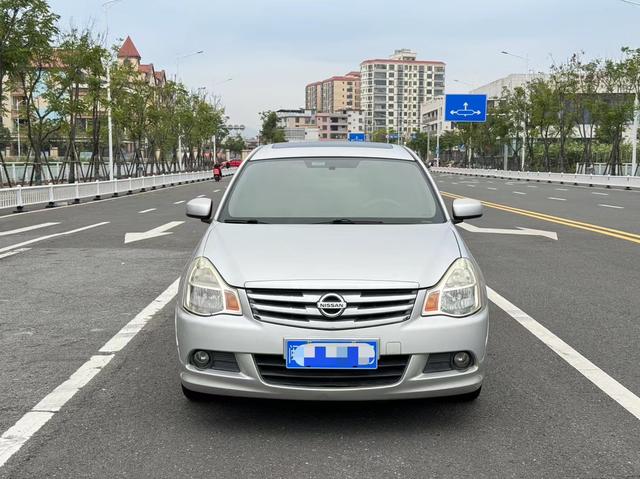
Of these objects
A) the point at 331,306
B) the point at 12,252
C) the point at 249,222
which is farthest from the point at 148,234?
the point at 331,306

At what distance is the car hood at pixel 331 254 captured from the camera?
3.66m

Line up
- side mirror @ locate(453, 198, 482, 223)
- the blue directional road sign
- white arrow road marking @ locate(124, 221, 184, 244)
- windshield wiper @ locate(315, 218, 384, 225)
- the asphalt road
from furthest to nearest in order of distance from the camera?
the blue directional road sign → white arrow road marking @ locate(124, 221, 184, 244) → side mirror @ locate(453, 198, 482, 223) → windshield wiper @ locate(315, 218, 384, 225) → the asphalt road

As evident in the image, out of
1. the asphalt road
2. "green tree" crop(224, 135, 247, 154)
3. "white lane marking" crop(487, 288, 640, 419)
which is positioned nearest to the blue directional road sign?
the asphalt road

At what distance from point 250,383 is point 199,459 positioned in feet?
1.44

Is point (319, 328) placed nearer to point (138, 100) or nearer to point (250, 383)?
point (250, 383)

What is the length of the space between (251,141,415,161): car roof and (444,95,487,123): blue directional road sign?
59.6 m

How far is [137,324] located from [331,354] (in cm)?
319

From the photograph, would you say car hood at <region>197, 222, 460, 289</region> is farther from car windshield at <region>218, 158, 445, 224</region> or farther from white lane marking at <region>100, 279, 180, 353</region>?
white lane marking at <region>100, 279, 180, 353</region>

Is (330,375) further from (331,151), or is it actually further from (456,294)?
(331,151)

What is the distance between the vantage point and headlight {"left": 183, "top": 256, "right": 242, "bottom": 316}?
3715 mm

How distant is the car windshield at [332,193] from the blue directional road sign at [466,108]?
6011 cm

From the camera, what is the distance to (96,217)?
61.2 feet

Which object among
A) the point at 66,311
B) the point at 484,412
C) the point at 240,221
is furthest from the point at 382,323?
the point at 66,311

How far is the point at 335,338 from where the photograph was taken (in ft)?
11.6
